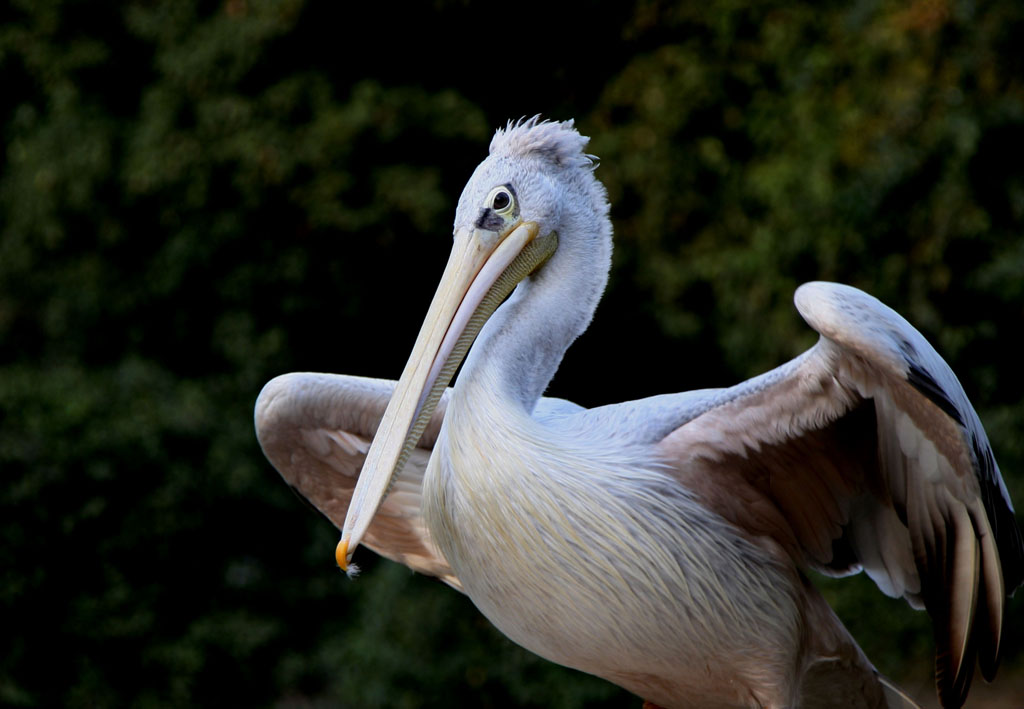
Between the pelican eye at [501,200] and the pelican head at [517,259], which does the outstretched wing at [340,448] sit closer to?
the pelican head at [517,259]

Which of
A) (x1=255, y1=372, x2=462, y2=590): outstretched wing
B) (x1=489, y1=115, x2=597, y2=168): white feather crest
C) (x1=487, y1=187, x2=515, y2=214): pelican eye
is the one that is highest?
(x1=489, y1=115, x2=597, y2=168): white feather crest

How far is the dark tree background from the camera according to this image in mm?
6055

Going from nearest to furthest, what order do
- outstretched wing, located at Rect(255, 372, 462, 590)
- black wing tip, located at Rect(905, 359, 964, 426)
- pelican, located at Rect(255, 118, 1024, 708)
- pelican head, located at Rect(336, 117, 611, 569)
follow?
black wing tip, located at Rect(905, 359, 964, 426), pelican, located at Rect(255, 118, 1024, 708), pelican head, located at Rect(336, 117, 611, 569), outstretched wing, located at Rect(255, 372, 462, 590)

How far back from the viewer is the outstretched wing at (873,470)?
9.30 feet

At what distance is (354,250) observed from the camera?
7504 millimetres

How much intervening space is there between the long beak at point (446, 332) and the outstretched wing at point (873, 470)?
0.52m

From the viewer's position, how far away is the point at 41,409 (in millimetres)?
6570

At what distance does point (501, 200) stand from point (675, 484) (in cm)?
76

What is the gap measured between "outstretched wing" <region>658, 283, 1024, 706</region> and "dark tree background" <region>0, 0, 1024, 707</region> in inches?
112

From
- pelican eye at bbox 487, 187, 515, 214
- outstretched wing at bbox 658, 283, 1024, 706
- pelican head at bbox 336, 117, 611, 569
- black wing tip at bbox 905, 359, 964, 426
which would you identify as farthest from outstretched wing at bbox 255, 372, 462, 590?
black wing tip at bbox 905, 359, 964, 426

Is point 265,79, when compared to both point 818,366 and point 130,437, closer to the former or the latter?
point 130,437

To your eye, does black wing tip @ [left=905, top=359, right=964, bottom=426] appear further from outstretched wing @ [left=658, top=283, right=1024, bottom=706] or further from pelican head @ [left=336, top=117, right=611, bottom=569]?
pelican head @ [left=336, top=117, right=611, bottom=569]

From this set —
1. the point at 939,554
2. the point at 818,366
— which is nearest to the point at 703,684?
the point at 939,554

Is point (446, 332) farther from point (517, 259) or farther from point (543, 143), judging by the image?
point (543, 143)
